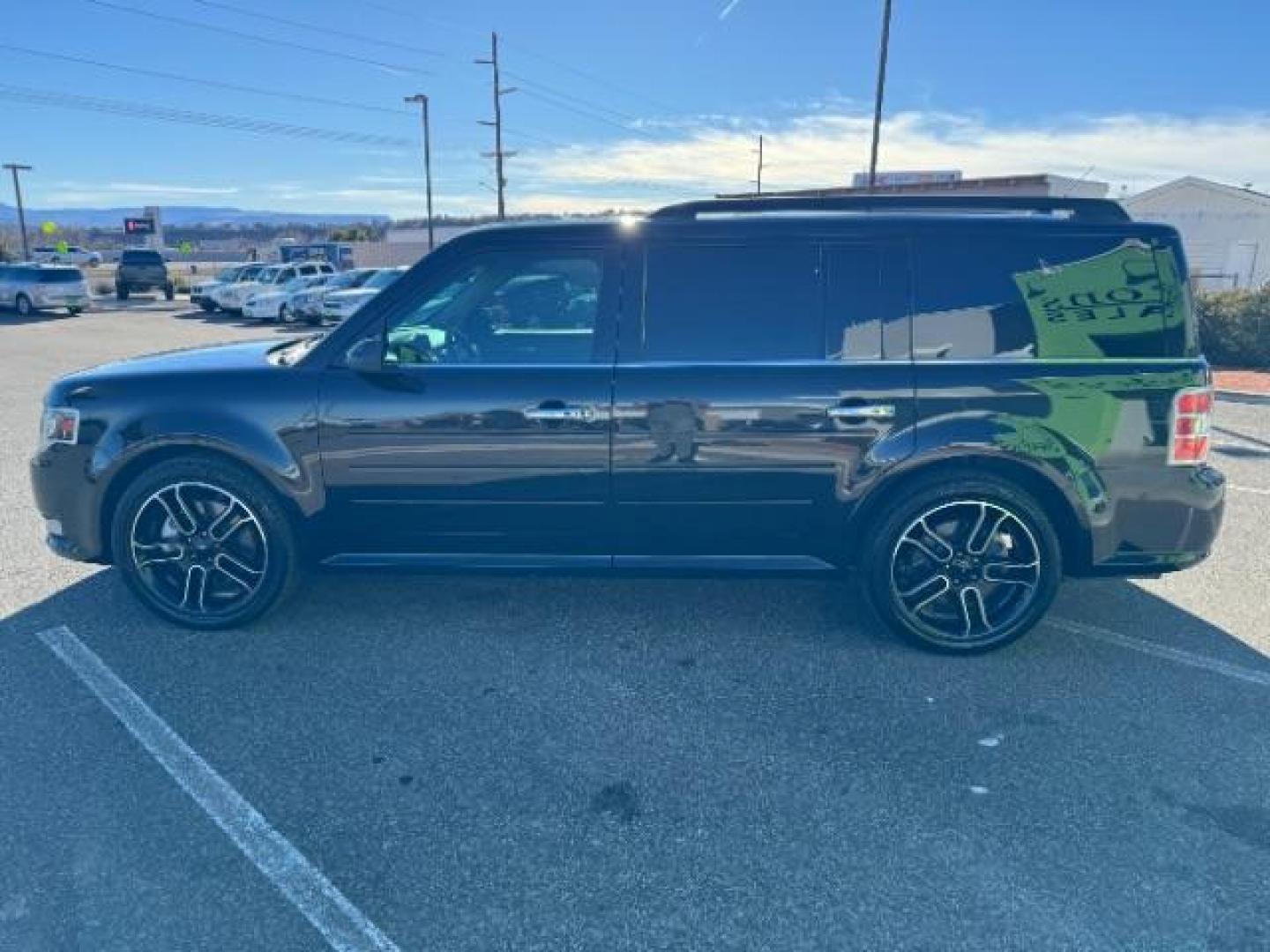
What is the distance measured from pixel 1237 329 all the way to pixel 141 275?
38.1 metres

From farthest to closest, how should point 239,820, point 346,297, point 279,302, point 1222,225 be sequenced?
point 1222,225, point 279,302, point 346,297, point 239,820

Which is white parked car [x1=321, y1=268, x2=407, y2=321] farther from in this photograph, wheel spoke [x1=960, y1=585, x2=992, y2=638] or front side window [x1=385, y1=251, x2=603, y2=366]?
wheel spoke [x1=960, y1=585, x2=992, y2=638]

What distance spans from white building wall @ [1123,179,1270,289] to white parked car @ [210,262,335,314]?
93.5 ft

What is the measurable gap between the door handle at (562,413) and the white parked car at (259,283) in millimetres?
24448

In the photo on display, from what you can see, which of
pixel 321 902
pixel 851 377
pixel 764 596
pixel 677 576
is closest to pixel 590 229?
pixel 851 377

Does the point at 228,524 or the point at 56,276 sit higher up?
the point at 56,276

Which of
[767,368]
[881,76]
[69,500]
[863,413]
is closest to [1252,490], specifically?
[863,413]

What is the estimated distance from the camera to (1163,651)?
3770 millimetres

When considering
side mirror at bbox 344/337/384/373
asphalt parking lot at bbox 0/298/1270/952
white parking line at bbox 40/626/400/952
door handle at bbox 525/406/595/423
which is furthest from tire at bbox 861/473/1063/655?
white parking line at bbox 40/626/400/952

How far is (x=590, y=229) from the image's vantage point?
368 cm

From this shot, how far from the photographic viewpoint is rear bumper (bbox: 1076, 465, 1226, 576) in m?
3.58

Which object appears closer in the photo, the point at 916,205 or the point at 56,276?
the point at 916,205

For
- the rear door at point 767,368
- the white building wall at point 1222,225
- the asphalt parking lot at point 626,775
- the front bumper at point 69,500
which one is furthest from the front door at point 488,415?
the white building wall at point 1222,225

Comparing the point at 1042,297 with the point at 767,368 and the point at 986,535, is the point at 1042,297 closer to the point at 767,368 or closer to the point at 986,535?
the point at 986,535
